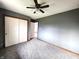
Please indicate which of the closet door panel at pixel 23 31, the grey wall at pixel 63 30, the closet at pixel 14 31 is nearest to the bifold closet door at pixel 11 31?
the closet at pixel 14 31

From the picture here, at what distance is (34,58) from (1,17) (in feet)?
10.1

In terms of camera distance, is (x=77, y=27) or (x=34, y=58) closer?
(x=34, y=58)

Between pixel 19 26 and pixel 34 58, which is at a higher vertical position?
pixel 19 26

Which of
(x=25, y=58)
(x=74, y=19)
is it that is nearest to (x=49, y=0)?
(x=74, y=19)

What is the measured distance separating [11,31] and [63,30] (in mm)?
3693

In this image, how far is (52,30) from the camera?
4.86m

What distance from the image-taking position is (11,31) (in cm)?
405

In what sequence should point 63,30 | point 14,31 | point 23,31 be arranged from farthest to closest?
point 23,31 < point 14,31 < point 63,30

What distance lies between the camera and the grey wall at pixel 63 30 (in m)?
3.43

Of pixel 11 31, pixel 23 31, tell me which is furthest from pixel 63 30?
A: pixel 11 31

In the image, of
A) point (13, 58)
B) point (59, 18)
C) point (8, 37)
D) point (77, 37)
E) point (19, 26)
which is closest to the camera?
point (13, 58)

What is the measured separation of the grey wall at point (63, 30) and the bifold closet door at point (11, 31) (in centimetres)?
266

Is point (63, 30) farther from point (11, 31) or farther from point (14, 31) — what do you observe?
point (11, 31)

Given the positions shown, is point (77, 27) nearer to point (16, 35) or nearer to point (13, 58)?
point (13, 58)
